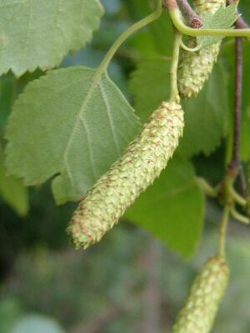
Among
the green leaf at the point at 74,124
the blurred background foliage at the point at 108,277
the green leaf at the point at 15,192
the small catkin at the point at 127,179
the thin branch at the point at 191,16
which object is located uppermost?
the thin branch at the point at 191,16

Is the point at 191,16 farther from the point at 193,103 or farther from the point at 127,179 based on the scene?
the point at 193,103

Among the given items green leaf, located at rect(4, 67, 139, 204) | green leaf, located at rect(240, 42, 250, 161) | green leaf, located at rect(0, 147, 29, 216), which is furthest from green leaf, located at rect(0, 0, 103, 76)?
green leaf, located at rect(0, 147, 29, 216)

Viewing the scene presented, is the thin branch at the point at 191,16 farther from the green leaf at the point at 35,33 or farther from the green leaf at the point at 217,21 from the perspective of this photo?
the green leaf at the point at 35,33


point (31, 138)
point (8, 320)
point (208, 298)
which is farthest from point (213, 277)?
point (8, 320)

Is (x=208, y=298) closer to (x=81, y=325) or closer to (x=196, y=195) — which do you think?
(x=196, y=195)

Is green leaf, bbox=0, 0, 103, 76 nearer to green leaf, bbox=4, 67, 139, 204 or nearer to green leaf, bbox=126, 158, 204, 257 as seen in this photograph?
green leaf, bbox=4, 67, 139, 204

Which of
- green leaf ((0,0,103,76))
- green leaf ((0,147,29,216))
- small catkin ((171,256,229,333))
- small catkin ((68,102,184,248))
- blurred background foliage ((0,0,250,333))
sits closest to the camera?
small catkin ((68,102,184,248))

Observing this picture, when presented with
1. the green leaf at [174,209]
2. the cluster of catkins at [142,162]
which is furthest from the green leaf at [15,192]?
the cluster of catkins at [142,162]
